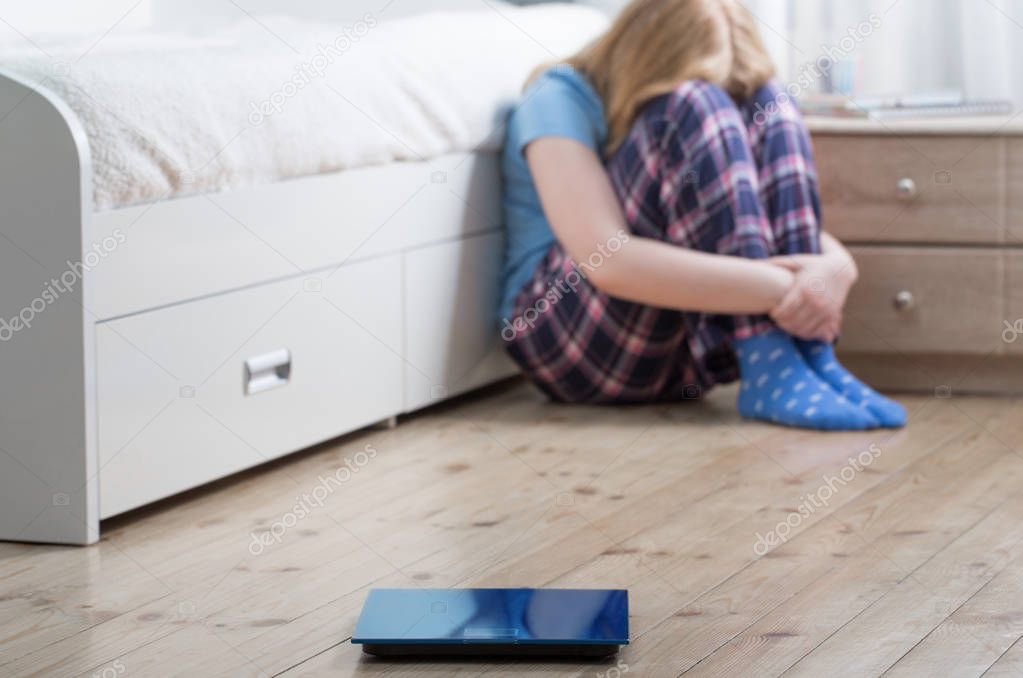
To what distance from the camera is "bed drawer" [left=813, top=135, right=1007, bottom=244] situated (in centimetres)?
204

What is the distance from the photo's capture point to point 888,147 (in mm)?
2057

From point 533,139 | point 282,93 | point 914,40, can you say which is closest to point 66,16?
point 282,93

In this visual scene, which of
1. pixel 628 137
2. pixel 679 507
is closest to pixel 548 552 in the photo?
pixel 679 507

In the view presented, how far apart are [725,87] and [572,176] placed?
0.26m

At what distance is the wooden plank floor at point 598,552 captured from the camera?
1125 millimetres

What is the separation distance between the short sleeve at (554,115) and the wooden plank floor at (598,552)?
386 mm

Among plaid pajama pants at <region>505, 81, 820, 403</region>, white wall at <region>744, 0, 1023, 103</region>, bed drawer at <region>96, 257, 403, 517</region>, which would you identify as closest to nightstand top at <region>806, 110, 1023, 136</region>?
plaid pajama pants at <region>505, 81, 820, 403</region>

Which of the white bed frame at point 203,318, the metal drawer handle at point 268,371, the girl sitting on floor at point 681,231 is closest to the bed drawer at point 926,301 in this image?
the girl sitting on floor at point 681,231

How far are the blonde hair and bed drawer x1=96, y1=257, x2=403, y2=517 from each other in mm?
384

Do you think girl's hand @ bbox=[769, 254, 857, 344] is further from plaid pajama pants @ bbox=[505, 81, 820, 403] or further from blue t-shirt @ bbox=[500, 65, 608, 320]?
blue t-shirt @ bbox=[500, 65, 608, 320]

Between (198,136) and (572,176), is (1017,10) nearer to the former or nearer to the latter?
(572,176)

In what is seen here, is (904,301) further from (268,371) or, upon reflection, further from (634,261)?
(268,371)

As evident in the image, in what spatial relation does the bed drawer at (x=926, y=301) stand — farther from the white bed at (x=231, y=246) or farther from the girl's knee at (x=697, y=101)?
the white bed at (x=231, y=246)

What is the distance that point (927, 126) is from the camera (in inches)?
80.7
